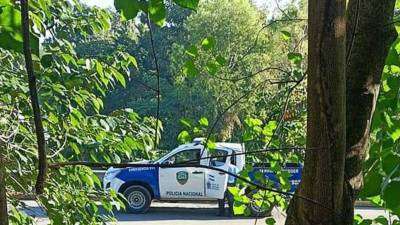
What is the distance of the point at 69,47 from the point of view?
2457 millimetres

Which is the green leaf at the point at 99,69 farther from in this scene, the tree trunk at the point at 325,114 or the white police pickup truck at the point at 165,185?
the white police pickup truck at the point at 165,185

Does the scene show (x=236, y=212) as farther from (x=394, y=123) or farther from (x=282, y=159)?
(x=394, y=123)

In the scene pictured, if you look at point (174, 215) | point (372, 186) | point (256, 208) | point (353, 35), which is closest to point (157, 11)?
point (353, 35)

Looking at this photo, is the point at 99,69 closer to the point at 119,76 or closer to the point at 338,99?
the point at 119,76

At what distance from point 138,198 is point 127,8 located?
41.0 feet

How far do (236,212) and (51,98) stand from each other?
92 centimetres

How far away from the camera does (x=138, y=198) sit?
13.2 meters

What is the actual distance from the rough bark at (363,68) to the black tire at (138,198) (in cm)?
1191

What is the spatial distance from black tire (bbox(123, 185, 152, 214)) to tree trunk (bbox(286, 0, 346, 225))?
12.0 m

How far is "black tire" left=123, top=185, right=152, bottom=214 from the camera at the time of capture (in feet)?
42.9

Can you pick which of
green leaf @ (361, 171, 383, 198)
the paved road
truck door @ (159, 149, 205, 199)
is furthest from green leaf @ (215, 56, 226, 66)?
truck door @ (159, 149, 205, 199)

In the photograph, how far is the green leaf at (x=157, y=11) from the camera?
1059 mm

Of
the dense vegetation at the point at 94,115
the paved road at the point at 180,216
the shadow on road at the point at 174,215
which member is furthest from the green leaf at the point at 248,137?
the shadow on road at the point at 174,215

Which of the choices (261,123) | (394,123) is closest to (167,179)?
(261,123)
